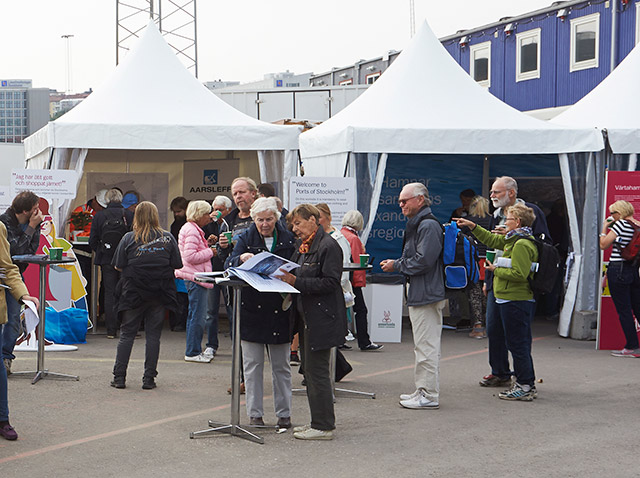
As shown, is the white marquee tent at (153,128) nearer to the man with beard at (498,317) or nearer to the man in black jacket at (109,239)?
the man in black jacket at (109,239)

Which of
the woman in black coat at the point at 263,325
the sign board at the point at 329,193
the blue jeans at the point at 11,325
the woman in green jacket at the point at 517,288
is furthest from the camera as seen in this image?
the sign board at the point at 329,193

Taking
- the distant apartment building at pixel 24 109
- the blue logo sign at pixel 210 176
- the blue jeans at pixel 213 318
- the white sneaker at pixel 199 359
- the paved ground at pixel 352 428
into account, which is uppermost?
the distant apartment building at pixel 24 109

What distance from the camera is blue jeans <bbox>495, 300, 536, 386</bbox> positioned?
6863 mm

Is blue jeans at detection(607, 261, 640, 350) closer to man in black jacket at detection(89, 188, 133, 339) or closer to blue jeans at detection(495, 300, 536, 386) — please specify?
blue jeans at detection(495, 300, 536, 386)

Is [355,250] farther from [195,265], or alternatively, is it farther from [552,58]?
[552,58]

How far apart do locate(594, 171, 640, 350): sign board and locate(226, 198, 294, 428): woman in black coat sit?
4788mm

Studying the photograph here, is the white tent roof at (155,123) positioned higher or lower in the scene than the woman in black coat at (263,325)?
higher

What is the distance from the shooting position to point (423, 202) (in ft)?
21.7

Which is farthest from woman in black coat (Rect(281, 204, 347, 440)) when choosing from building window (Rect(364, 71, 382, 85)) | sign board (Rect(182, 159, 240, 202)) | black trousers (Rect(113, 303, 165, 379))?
building window (Rect(364, 71, 382, 85))

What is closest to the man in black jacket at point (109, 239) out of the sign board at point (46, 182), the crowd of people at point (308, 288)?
the sign board at point (46, 182)

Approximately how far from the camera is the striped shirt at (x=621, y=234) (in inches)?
349

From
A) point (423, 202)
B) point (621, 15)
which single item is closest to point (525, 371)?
point (423, 202)

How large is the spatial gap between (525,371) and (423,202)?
1.62 meters

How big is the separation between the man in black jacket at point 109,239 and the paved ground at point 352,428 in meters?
1.72
